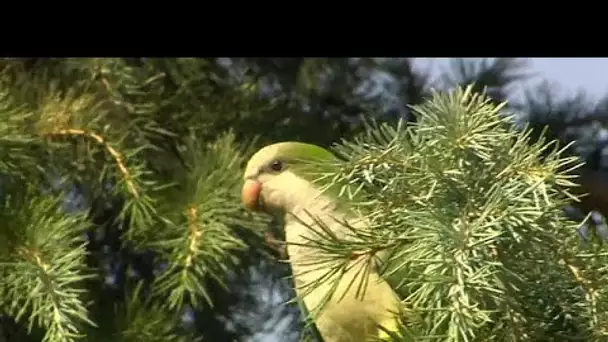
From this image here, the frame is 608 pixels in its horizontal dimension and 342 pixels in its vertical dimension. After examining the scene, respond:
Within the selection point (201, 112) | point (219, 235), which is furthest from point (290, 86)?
point (219, 235)

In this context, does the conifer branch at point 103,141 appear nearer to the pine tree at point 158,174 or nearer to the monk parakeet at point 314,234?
the pine tree at point 158,174

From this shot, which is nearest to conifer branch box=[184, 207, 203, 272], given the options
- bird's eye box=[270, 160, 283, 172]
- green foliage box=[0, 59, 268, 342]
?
green foliage box=[0, 59, 268, 342]

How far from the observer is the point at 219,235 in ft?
2.38

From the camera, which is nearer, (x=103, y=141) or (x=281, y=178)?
(x=281, y=178)

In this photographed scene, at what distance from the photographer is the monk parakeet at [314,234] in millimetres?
565

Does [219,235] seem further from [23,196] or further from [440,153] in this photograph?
[440,153]

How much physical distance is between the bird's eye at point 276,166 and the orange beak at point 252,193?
0.01m

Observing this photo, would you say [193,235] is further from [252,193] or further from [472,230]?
[472,230]

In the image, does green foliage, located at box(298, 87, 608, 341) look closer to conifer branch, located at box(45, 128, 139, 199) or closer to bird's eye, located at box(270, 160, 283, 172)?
bird's eye, located at box(270, 160, 283, 172)

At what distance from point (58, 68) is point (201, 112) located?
4.2 inches

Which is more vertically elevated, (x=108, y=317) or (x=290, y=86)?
(x=290, y=86)

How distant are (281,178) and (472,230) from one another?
0.17m

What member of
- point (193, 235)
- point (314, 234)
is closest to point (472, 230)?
point (314, 234)

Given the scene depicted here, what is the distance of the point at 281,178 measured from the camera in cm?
63
